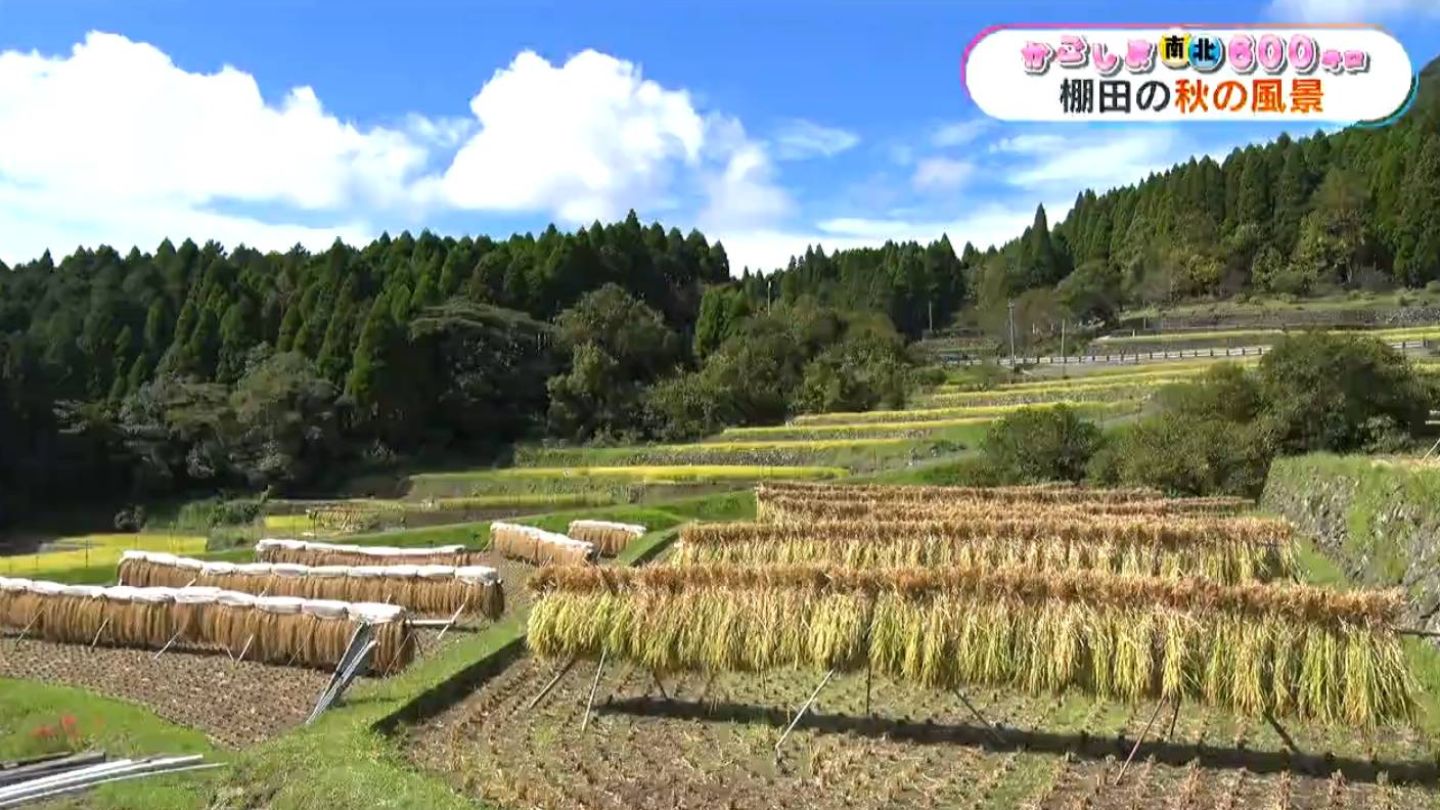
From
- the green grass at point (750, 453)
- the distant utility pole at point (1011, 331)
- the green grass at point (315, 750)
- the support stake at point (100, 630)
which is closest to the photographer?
the green grass at point (315, 750)

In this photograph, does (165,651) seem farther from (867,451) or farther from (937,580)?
(867,451)

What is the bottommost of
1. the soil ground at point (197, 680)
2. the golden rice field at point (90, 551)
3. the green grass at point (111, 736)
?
the golden rice field at point (90, 551)

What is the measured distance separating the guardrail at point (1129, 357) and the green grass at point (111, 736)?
49.0m

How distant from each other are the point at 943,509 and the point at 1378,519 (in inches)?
304

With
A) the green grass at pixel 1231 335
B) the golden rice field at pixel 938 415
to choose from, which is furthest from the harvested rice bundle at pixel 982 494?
the green grass at pixel 1231 335

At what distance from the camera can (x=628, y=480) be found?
4669 centimetres

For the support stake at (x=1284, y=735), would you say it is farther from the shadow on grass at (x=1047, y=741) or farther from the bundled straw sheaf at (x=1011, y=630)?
the bundled straw sheaf at (x=1011, y=630)

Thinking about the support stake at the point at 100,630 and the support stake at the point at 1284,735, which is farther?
the support stake at the point at 100,630

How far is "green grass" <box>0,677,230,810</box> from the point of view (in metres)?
10.7

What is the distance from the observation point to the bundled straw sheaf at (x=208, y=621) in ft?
58.9

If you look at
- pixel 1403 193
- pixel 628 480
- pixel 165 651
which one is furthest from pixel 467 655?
pixel 1403 193

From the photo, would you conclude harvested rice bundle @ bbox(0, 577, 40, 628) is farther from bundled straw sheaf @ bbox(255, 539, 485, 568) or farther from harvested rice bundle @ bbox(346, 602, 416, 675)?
harvested rice bundle @ bbox(346, 602, 416, 675)

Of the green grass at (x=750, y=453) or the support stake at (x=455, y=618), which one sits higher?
the green grass at (x=750, y=453)

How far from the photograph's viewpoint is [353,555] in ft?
88.1
